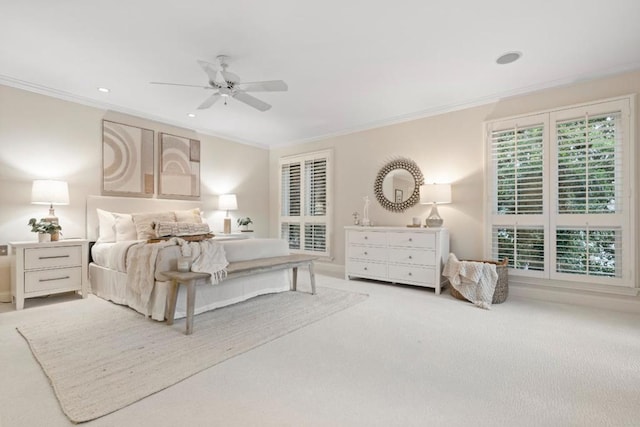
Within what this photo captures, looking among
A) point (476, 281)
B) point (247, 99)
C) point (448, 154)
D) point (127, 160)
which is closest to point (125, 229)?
point (127, 160)

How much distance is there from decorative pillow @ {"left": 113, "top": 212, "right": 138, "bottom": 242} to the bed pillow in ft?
0.29

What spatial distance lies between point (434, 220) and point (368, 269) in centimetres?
123

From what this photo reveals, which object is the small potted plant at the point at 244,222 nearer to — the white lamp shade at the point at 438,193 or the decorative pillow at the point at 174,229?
the decorative pillow at the point at 174,229

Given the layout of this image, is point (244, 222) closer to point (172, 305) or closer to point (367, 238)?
point (367, 238)

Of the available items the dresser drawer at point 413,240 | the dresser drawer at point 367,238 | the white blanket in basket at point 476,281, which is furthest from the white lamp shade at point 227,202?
the white blanket in basket at point 476,281

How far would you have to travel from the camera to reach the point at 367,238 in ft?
15.9

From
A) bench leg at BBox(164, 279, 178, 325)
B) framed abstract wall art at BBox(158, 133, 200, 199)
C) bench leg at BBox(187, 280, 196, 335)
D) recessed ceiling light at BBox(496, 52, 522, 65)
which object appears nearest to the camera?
bench leg at BBox(187, 280, 196, 335)

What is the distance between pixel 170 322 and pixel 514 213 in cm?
412

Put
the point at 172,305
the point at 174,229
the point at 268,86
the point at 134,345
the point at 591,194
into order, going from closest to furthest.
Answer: the point at 134,345 < the point at 172,305 < the point at 268,86 < the point at 591,194 < the point at 174,229

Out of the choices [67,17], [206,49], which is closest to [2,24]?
[67,17]

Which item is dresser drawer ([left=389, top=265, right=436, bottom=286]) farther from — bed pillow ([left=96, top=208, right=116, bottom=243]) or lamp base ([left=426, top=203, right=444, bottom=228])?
bed pillow ([left=96, top=208, right=116, bottom=243])

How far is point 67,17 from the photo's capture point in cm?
256

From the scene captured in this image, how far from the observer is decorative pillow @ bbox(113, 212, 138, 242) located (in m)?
4.12

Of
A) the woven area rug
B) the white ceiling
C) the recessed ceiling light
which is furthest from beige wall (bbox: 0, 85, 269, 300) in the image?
the recessed ceiling light
